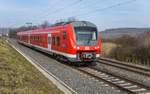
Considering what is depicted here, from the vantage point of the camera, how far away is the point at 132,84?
12.7m

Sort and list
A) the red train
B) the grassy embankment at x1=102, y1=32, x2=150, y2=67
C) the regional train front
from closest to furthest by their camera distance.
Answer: the red train → the regional train front → the grassy embankment at x1=102, y1=32, x2=150, y2=67

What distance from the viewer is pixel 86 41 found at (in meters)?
19.6

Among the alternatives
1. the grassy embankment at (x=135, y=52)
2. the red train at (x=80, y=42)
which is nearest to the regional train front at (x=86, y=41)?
the red train at (x=80, y=42)

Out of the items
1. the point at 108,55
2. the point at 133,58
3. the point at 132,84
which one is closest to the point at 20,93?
the point at 132,84

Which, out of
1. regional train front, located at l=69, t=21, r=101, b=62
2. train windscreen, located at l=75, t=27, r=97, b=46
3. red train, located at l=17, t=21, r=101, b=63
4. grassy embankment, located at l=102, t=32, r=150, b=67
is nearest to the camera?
red train, located at l=17, t=21, r=101, b=63

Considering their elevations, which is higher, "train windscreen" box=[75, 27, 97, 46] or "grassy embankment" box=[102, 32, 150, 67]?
"train windscreen" box=[75, 27, 97, 46]

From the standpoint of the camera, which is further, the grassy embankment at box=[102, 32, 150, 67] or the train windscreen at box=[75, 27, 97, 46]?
the grassy embankment at box=[102, 32, 150, 67]

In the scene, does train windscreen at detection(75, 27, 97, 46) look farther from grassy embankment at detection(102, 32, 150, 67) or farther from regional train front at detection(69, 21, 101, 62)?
grassy embankment at detection(102, 32, 150, 67)

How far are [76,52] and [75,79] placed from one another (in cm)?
494

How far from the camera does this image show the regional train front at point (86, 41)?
1933cm

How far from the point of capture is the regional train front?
19.3 metres

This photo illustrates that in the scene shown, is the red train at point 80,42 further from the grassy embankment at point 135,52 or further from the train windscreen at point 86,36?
the grassy embankment at point 135,52

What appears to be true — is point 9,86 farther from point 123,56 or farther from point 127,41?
point 127,41

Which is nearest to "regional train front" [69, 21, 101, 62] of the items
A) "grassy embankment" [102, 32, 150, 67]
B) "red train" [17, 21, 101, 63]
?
"red train" [17, 21, 101, 63]
